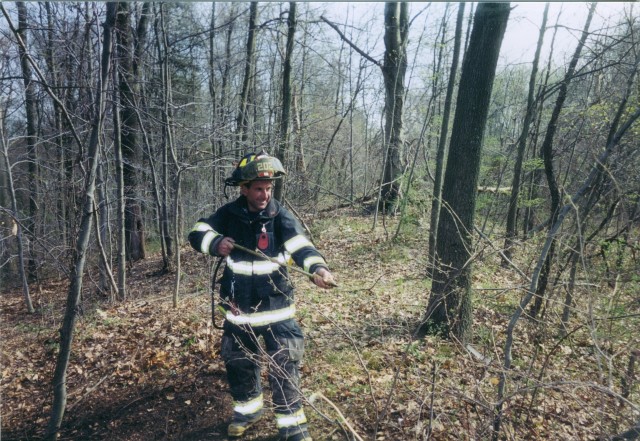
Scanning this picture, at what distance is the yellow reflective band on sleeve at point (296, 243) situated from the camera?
337cm

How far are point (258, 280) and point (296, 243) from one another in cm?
47

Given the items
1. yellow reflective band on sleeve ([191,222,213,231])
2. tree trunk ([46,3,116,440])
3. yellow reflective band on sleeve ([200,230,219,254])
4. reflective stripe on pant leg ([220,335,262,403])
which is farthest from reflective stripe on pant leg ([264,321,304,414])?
tree trunk ([46,3,116,440])

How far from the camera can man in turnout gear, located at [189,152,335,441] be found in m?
3.30

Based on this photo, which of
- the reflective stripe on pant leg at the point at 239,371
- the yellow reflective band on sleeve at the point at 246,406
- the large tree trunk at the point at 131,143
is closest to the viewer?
the reflective stripe on pant leg at the point at 239,371

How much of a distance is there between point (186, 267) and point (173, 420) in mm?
7418

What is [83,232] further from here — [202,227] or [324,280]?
[324,280]

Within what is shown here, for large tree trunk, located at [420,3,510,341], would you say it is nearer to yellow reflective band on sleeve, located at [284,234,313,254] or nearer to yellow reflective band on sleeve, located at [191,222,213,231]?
yellow reflective band on sleeve, located at [284,234,313,254]

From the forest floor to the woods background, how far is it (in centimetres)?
22

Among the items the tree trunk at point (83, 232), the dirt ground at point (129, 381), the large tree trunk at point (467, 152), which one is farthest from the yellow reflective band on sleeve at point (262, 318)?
the large tree trunk at point (467, 152)

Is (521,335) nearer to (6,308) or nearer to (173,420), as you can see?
(173,420)

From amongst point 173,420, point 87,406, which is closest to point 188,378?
point 173,420

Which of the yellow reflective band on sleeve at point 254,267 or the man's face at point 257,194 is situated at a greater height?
the man's face at point 257,194

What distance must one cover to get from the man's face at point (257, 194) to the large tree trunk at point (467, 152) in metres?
2.21

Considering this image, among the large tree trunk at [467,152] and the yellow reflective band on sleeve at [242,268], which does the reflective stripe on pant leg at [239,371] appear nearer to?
the yellow reflective band on sleeve at [242,268]
